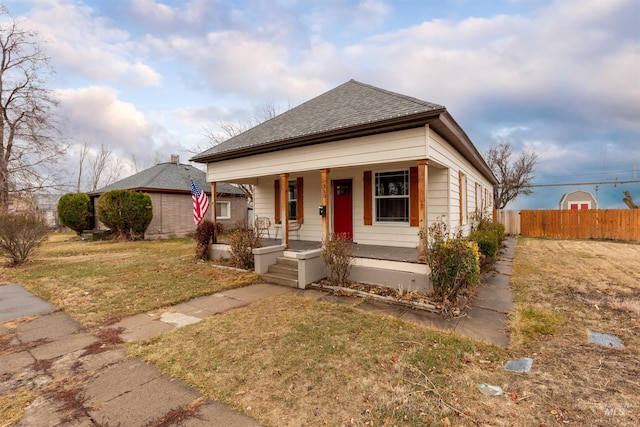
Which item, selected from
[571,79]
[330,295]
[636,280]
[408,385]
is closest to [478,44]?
[571,79]

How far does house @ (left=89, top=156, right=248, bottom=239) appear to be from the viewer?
16.7 meters

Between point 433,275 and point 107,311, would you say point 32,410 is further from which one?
point 433,275

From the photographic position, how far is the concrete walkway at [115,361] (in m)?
2.39

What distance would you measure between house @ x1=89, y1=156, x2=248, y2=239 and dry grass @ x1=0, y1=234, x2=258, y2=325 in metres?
6.28

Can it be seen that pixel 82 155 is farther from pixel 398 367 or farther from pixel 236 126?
pixel 398 367

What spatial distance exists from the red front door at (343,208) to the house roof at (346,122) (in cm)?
229

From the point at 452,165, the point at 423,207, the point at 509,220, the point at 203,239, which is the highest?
the point at 452,165

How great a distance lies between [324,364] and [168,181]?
1822 centimetres

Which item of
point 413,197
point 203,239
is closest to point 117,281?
point 203,239

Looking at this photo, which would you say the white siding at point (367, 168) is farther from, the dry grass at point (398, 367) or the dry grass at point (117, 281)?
the dry grass at point (117, 281)

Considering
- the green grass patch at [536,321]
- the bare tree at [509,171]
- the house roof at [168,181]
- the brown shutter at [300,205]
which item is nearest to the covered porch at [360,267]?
the green grass patch at [536,321]

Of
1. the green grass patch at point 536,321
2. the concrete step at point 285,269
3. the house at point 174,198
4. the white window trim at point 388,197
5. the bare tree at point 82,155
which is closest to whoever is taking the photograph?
the green grass patch at point 536,321

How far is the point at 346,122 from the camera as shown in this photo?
644 centimetres

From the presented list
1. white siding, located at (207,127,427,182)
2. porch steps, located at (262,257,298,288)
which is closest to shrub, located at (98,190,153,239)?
white siding, located at (207,127,427,182)
